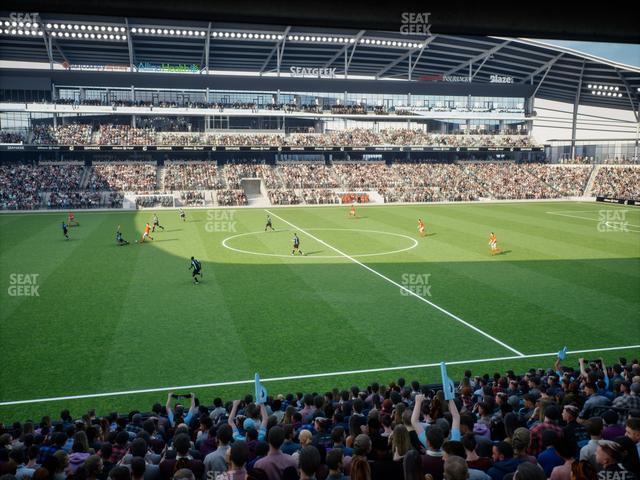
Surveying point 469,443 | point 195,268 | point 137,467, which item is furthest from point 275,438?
point 195,268

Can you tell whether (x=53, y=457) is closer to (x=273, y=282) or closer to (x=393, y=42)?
(x=273, y=282)

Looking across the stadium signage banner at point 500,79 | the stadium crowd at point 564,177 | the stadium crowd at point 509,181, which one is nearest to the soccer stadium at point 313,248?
the stadium crowd at point 564,177

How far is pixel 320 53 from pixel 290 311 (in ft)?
208

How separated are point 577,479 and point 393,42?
74.7 meters

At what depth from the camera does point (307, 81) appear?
79.8 meters

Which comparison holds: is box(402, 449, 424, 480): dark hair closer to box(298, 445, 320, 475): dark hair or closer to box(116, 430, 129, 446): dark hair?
box(298, 445, 320, 475): dark hair

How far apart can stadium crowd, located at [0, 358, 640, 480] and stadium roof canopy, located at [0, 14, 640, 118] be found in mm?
61101

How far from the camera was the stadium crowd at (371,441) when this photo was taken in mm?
5805

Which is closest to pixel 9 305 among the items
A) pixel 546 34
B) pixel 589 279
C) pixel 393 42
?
pixel 546 34

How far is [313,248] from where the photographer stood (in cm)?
3478

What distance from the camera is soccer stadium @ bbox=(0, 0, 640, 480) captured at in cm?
763

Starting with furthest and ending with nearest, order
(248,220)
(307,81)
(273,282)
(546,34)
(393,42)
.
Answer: (307,81) → (393,42) → (248,220) → (273,282) → (546,34)

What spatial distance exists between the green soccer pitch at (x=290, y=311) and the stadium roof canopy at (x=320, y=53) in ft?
116

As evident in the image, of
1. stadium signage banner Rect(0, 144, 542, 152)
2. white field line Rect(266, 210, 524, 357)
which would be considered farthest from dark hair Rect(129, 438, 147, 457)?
stadium signage banner Rect(0, 144, 542, 152)
